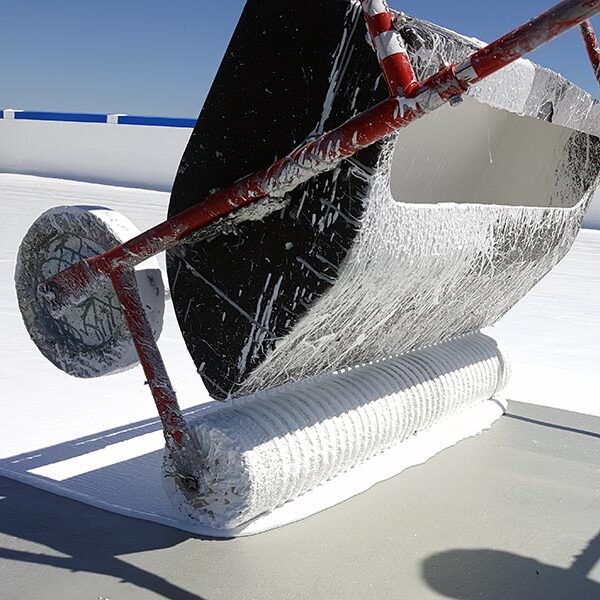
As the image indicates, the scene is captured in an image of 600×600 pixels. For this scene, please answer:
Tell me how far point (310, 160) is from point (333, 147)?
0.05 meters

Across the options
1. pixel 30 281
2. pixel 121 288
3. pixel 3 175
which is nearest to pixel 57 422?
pixel 30 281

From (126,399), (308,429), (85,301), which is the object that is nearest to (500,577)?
(308,429)

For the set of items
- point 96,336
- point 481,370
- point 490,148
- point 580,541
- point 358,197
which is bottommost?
point 580,541

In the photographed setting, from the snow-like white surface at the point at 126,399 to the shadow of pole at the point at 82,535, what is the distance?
1.7 inches

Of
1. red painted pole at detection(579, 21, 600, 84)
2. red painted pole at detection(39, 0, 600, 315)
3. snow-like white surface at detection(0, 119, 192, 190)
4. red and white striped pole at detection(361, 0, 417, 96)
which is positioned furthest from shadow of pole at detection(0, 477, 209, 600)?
snow-like white surface at detection(0, 119, 192, 190)

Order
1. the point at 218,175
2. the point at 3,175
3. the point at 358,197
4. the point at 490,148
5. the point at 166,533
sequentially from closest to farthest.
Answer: the point at 358,197
the point at 218,175
the point at 166,533
the point at 490,148
the point at 3,175

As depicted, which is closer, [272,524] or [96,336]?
[272,524]

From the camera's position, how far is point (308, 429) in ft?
5.54

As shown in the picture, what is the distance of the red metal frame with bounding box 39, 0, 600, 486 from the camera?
3.55 ft

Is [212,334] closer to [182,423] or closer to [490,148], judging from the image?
[182,423]

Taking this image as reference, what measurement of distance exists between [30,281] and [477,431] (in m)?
1.09

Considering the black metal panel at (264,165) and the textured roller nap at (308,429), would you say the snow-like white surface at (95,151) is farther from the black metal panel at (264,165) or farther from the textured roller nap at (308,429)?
the black metal panel at (264,165)

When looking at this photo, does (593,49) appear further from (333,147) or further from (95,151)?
(95,151)

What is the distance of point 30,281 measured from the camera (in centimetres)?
189
